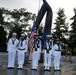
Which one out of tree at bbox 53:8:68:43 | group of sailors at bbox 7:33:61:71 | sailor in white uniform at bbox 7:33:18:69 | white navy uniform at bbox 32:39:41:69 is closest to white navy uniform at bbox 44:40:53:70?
group of sailors at bbox 7:33:61:71

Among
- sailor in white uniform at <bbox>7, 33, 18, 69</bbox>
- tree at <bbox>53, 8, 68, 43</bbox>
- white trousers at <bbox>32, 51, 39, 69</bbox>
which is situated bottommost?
white trousers at <bbox>32, 51, 39, 69</bbox>

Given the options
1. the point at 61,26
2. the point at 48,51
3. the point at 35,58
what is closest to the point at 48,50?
the point at 48,51

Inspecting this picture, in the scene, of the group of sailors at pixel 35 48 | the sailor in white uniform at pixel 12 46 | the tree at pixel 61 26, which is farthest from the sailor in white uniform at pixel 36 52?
the tree at pixel 61 26

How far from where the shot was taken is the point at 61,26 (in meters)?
61.4

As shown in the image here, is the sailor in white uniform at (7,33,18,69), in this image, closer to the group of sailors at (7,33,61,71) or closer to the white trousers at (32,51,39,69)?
the group of sailors at (7,33,61,71)

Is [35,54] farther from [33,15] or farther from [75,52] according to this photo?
[33,15]

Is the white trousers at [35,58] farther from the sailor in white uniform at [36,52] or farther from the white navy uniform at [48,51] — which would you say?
the white navy uniform at [48,51]

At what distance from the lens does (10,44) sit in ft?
48.1

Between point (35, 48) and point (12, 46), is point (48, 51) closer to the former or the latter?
point (35, 48)

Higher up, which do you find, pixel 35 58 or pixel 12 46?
pixel 12 46

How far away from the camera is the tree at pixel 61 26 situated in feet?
190

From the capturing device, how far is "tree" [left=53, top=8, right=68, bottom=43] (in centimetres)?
5784

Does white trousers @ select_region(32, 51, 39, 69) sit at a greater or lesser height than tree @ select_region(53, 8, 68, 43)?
lesser

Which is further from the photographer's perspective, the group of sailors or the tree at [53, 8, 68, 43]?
the tree at [53, 8, 68, 43]
